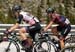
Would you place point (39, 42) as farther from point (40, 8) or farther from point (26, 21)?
point (40, 8)

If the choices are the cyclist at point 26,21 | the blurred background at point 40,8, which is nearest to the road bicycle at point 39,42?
the cyclist at point 26,21

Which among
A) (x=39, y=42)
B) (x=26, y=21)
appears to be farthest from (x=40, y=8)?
(x=26, y=21)

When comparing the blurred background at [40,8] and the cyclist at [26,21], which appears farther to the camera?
the blurred background at [40,8]

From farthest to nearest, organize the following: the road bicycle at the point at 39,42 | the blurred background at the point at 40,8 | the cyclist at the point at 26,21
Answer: the blurred background at the point at 40,8 < the road bicycle at the point at 39,42 < the cyclist at the point at 26,21

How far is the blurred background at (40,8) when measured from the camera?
16134 millimetres

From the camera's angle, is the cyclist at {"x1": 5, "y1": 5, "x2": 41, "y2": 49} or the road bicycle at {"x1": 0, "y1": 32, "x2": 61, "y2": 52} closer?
the cyclist at {"x1": 5, "y1": 5, "x2": 41, "y2": 49}

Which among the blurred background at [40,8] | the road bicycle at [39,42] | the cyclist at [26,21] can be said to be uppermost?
the cyclist at [26,21]

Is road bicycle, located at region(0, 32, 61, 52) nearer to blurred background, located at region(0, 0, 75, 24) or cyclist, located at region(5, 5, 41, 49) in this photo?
cyclist, located at region(5, 5, 41, 49)

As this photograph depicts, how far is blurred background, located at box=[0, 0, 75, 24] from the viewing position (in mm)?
16134

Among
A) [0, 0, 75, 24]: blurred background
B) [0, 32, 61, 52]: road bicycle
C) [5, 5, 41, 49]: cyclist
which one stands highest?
[5, 5, 41, 49]: cyclist

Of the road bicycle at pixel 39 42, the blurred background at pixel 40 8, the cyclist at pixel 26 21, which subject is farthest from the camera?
the blurred background at pixel 40 8

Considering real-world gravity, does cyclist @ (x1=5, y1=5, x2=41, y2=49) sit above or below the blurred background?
above

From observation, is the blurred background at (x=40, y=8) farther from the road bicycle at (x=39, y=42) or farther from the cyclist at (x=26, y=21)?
the cyclist at (x=26, y=21)

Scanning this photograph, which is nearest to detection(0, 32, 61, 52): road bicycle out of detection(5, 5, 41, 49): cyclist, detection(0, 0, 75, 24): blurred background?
detection(5, 5, 41, 49): cyclist
